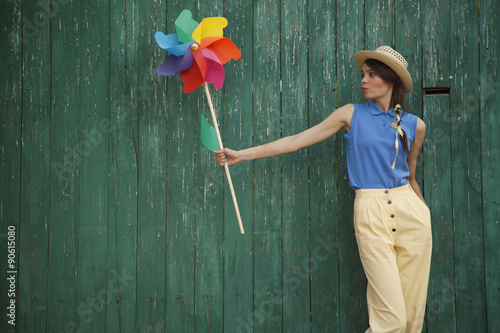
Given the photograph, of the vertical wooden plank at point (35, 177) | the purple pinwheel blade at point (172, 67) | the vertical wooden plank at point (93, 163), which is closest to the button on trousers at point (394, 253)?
the purple pinwheel blade at point (172, 67)

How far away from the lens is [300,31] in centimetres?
261

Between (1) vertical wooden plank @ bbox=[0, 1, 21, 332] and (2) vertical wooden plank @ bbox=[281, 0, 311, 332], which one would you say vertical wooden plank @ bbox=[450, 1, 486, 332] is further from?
(1) vertical wooden plank @ bbox=[0, 1, 21, 332]

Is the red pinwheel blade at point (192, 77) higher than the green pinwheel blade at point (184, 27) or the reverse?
the reverse

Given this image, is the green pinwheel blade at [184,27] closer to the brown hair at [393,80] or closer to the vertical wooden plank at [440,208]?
the brown hair at [393,80]

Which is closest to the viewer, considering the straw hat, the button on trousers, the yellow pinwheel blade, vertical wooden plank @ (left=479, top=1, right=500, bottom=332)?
the button on trousers

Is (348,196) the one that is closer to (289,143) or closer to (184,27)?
(289,143)

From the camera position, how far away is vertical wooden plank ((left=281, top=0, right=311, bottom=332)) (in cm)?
258

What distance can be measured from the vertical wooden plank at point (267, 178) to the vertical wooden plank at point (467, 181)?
3.34 ft

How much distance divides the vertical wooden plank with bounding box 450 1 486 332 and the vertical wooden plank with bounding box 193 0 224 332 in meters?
1.36

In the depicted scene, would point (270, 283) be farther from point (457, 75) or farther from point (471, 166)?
point (457, 75)

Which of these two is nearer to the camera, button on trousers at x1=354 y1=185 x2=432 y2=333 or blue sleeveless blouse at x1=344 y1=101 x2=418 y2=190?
button on trousers at x1=354 y1=185 x2=432 y2=333

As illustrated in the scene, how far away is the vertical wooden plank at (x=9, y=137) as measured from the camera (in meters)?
2.63

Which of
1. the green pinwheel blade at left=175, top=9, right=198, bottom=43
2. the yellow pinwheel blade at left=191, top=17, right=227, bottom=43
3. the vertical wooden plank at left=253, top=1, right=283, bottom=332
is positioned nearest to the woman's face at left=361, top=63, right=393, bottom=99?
the vertical wooden plank at left=253, top=1, right=283, bottom=332

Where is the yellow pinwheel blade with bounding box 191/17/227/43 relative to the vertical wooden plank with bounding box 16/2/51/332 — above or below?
above
